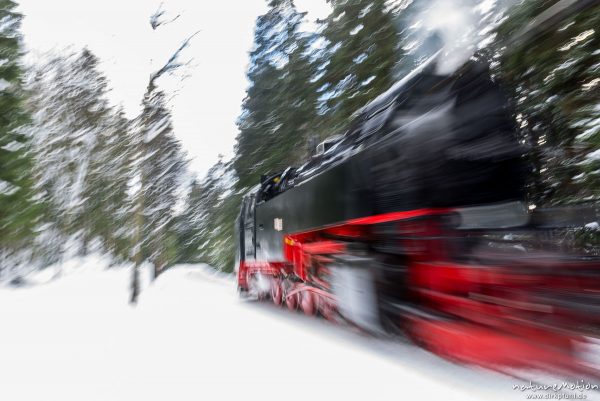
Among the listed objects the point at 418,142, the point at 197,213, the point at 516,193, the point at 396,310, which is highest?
the point at 197,213

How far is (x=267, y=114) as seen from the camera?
67.9 feet

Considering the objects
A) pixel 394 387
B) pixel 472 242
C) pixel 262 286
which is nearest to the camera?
pixel 394 387

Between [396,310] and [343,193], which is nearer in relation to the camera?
[396,310]

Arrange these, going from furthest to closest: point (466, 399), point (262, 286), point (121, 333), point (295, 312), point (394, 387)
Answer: point (262, 286) < point (295, 312) < point (121, 333) < point (394, 387) < point (466, 399)

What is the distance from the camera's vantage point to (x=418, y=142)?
353 centimetres

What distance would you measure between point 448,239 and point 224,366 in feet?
7.39

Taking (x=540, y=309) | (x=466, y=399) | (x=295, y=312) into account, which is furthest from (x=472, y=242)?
(x=295, y=312)

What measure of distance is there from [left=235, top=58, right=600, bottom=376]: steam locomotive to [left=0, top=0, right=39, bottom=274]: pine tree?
13298 mm

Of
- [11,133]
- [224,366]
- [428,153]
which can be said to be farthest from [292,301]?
[11,133]

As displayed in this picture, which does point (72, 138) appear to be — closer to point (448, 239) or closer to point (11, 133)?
point (11, 133)

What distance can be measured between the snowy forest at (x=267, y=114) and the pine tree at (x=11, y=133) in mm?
45

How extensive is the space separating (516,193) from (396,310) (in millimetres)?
2009

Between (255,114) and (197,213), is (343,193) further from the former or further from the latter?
(197,213)

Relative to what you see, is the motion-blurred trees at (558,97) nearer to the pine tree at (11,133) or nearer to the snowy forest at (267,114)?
the snowy forest at (267,114)
